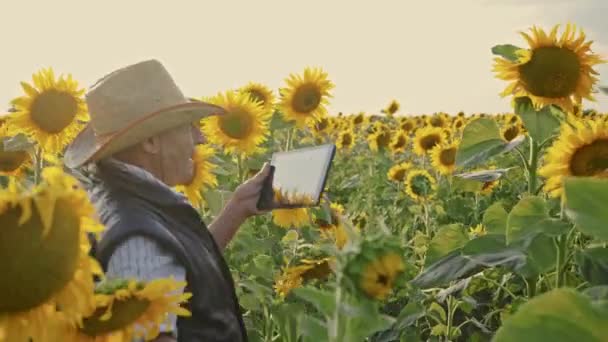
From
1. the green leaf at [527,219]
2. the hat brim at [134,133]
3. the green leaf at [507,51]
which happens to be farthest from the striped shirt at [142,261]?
the green leaf at [507,51]

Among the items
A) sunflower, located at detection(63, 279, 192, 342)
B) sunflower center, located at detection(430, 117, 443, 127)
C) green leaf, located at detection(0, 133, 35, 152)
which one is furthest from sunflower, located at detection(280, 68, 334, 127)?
sunflower center, located at detection(430, 117, 443, 127)

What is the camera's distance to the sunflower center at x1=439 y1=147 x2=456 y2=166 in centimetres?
618

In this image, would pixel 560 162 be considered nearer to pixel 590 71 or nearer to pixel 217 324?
pixel 590 71

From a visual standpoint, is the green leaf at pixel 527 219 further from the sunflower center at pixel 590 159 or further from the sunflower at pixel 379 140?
the sunflower at pixel 379 140

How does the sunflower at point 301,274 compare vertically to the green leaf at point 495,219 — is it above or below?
below

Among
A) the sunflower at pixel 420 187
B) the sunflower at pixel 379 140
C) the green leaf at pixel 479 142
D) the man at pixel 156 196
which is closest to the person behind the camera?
the man at pixel 156 196

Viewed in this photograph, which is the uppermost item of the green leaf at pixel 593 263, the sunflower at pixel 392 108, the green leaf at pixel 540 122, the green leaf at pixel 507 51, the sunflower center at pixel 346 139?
the sunflower at pixel 392 108

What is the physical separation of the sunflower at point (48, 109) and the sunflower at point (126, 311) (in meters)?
2.85

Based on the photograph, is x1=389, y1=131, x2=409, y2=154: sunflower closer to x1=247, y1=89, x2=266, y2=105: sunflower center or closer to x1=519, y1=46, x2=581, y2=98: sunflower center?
x1=247, y1=89, x2=266, y2=105: sunflower center

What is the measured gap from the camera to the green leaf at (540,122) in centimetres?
241

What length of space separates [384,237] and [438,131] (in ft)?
21.4

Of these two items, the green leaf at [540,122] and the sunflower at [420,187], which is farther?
the sunflower at [420,187]

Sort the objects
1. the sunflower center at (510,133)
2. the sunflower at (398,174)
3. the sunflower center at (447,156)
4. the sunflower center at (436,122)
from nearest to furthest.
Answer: the sunflower center at (510,133) → the sunflower center at (447,156) → the sunflower at (398,174) → the sunflower center at (436,122)

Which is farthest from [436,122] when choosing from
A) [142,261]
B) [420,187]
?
[142,261]
